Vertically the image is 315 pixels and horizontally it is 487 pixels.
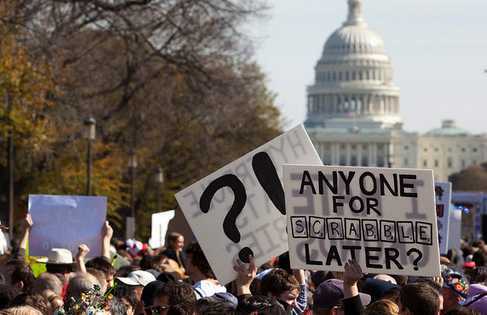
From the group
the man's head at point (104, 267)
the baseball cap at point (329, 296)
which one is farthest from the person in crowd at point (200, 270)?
the baseball cap at point (329, 296)

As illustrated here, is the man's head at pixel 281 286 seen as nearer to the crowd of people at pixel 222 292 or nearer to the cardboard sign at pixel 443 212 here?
the crowd of people at pixel 222 292

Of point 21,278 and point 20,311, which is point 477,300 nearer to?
point 20,311

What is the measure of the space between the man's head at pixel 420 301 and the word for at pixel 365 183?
40.2 inches

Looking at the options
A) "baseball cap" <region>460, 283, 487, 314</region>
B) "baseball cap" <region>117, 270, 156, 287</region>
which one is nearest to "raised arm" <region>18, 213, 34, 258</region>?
"baseball cap" <region>117, 270, 156, 287</region>

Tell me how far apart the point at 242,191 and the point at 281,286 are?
1256 millimetres

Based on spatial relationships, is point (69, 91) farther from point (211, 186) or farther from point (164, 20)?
point (211, 186)

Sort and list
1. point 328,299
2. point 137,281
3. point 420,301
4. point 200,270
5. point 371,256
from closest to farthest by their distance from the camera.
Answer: point 420,301 → point 328,299 → point 371,256 → point 200,270 → point 137,281

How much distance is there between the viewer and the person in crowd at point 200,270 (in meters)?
11.6

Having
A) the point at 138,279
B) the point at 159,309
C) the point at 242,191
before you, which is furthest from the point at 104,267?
the point at 159,309

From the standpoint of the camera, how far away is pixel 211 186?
1130cm

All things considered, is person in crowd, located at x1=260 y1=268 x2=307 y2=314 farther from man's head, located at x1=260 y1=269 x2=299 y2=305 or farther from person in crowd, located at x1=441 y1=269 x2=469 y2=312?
person in crowd, located at x1=441 y1=269 x2=469 y2=312

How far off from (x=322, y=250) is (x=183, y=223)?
12650 mm

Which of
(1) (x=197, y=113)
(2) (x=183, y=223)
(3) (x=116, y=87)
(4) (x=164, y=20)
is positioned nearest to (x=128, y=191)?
(1) (x=197, y=113)

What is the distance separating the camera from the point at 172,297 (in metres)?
9.80
